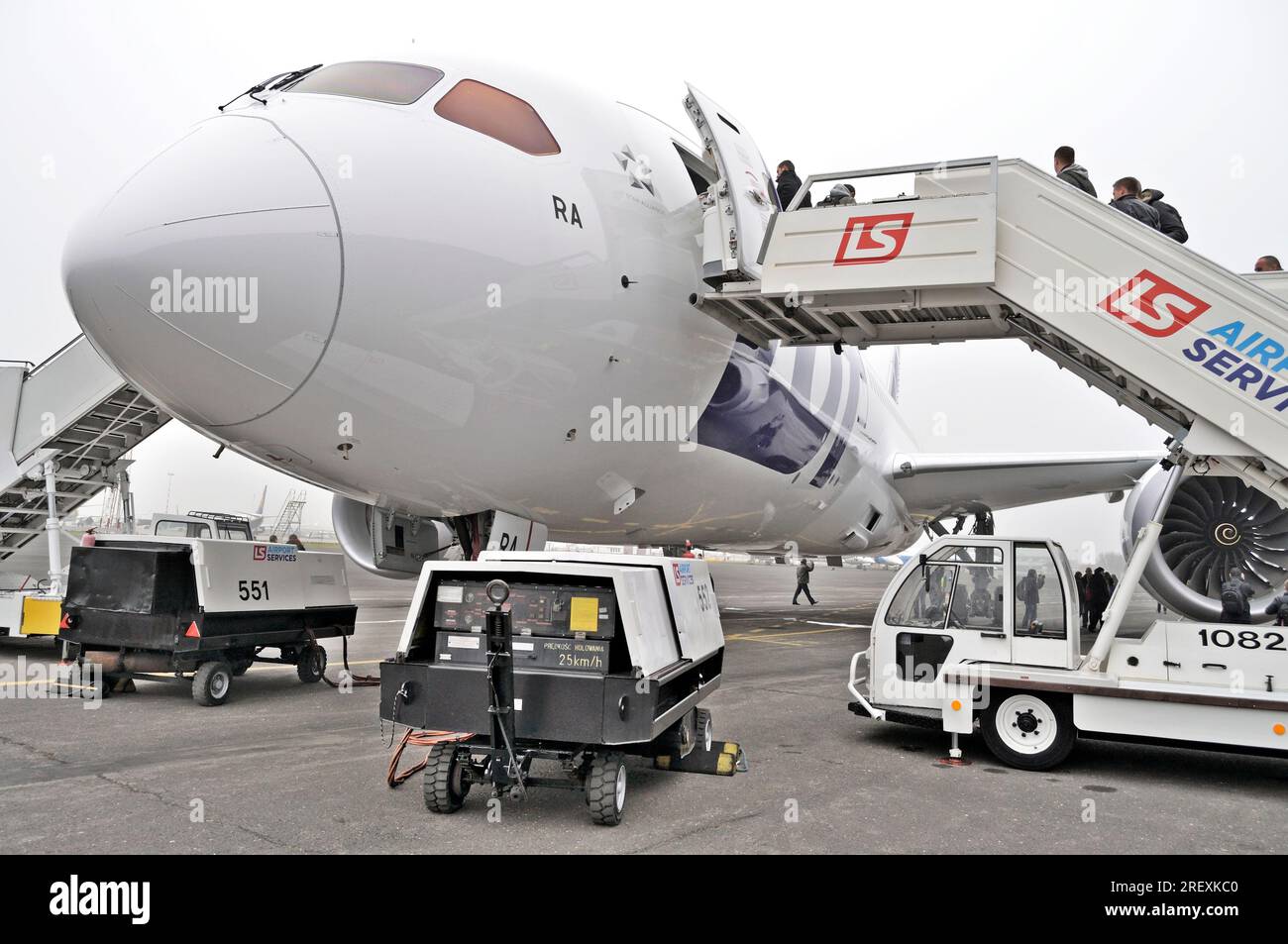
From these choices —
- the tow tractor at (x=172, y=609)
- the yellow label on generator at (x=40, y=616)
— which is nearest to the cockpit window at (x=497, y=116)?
the tow tractor at (x=172, y=609)

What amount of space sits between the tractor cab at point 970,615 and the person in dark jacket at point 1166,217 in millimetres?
2686

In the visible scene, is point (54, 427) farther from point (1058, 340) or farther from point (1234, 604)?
point (1234, 604)

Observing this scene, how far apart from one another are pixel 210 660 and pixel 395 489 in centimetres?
330

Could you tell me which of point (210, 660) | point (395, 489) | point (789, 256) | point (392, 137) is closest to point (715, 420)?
point (789, 256)

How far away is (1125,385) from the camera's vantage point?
22.1 ft

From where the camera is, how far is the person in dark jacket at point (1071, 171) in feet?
23.2

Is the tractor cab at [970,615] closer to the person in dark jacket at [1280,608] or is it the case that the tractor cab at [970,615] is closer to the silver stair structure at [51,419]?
the person in dark jacket at [1280,608]

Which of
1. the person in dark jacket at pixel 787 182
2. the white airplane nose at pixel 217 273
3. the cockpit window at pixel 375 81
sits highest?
the person in dark jacket at pixel 787 182

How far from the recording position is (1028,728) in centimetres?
609

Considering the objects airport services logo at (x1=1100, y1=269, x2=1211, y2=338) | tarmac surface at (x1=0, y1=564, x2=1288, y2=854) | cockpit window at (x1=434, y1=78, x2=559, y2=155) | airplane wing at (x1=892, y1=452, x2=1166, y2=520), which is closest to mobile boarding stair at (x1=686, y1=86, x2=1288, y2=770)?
airport services logo at (x1=1100, y1=269, x2=1211, y2=338)

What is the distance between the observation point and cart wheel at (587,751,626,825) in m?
4.43

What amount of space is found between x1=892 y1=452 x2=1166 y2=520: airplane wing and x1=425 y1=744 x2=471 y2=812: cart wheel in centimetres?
1018

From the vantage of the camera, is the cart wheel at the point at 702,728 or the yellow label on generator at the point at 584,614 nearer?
the yellow label on generator at the point at 584,614

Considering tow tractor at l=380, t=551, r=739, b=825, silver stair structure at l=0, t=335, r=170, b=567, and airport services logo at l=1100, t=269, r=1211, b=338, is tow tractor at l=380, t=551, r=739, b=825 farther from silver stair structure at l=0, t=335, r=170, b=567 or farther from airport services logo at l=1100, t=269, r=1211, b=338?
silver stair structure at l=0, t=335, r=170, b=567
